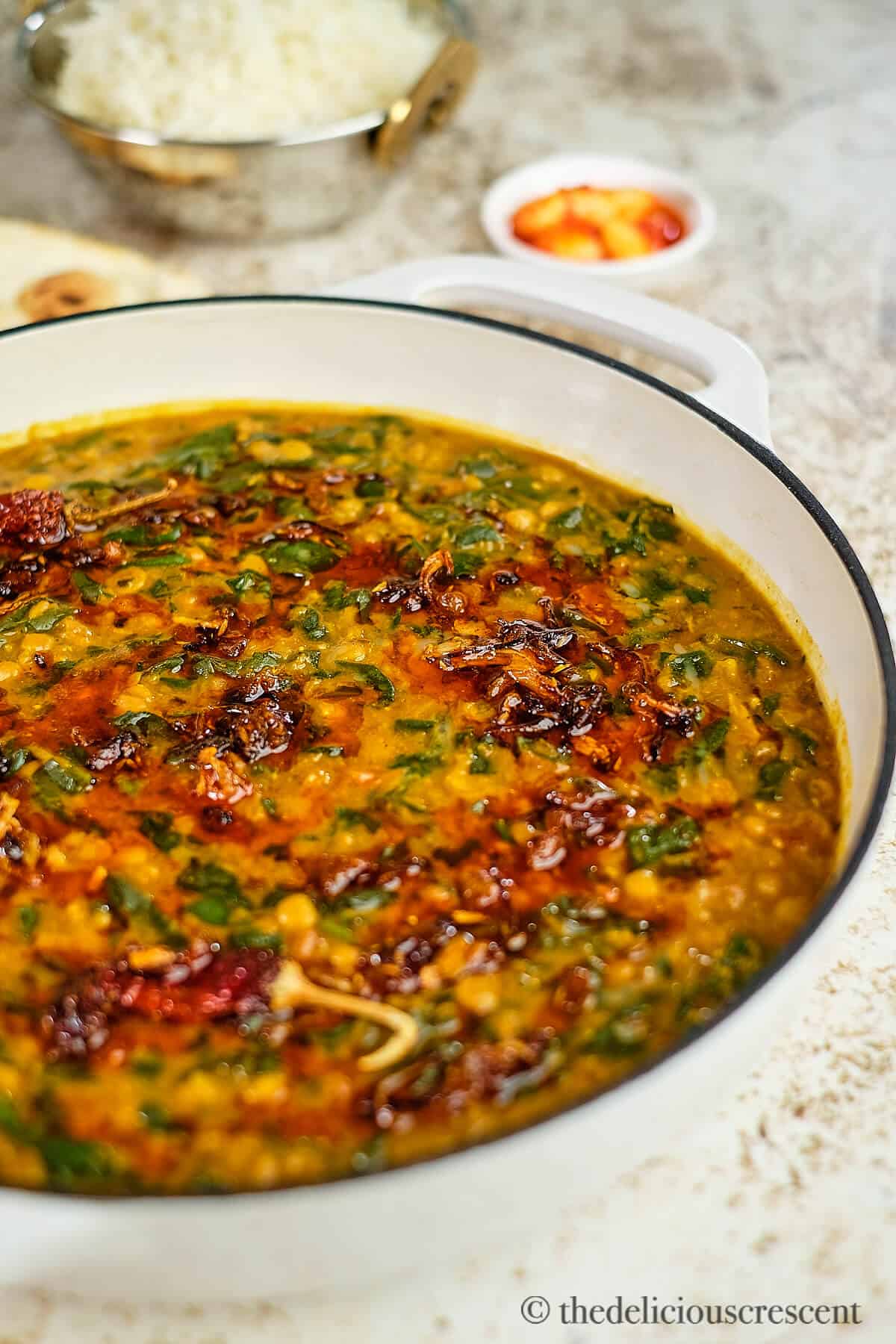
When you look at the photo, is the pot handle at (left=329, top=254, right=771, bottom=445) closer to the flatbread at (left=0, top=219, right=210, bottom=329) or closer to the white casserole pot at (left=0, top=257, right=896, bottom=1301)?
the white casserole pot at (left=0, top=257, right=896, bottom=1301)

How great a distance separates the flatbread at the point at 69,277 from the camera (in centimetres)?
483

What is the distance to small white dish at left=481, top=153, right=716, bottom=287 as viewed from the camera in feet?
16.9

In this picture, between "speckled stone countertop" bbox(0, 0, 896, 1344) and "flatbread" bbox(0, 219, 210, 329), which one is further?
"flatbread" bbox(0, 219, 210, 329)

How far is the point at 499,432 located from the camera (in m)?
4.06

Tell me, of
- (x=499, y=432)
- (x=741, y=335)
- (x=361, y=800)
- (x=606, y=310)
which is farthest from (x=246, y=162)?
(x=361, y=800)

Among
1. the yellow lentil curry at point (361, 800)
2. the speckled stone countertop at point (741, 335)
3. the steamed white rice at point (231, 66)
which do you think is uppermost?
the steamed white rice at point (231, 66)

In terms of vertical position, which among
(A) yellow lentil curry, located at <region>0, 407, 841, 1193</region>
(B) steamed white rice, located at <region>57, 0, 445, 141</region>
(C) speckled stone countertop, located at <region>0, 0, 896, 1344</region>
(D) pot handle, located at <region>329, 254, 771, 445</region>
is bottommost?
(C) speckled stone countertop, located at <region>0, 0, 896, 1344</region>

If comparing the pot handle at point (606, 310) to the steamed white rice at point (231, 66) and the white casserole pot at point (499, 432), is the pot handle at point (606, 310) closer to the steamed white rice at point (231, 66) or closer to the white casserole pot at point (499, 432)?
the white casserole pot at point (499, 432)

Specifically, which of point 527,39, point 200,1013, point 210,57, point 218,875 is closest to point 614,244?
point 210,57

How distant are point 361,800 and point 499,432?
158cm

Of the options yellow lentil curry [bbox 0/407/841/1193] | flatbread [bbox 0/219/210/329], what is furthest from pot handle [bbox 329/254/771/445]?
flatbread [bbox 0/219/210/329]

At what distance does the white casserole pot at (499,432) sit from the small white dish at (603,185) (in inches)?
45.8

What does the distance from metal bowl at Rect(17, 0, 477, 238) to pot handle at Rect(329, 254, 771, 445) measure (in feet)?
3.40

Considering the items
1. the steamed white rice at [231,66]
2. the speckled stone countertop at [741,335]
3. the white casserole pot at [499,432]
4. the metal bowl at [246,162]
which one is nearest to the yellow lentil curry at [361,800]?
the white casserole pot at [499,432]
